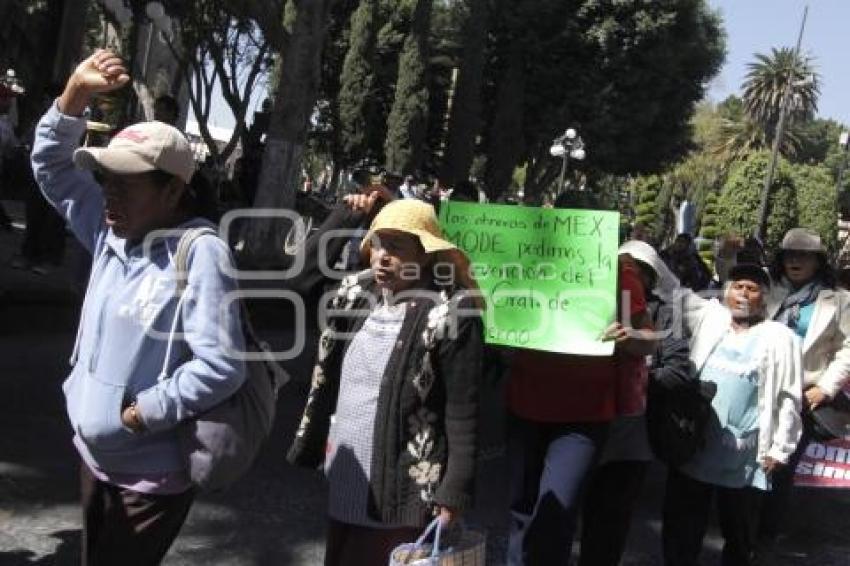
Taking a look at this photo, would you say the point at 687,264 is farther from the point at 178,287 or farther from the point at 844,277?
the point at 178,287

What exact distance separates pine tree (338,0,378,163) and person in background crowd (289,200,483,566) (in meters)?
29.3

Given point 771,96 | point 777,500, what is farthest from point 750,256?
point 771,96

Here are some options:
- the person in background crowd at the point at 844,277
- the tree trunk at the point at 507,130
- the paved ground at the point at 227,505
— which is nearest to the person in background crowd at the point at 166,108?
the paved ground at the point at 227,505

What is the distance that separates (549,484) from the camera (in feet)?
12.3

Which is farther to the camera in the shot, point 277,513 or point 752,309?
point 277,513

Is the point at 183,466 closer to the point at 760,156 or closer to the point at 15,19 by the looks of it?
the point at 15,19

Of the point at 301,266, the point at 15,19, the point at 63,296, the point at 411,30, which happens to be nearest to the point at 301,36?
the point at 63,296

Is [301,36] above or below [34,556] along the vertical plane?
above

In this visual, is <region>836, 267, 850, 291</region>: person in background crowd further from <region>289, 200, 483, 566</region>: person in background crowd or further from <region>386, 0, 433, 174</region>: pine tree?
<region>386, 0, 433, 174</region>: pine tree

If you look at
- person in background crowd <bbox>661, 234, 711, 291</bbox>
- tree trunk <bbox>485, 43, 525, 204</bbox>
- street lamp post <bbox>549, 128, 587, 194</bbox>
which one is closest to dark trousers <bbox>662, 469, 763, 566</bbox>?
person in background crowd <bbox>661, 234, 711, 291</bbox>

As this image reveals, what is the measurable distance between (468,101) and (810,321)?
97.2 ft

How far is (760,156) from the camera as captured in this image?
33438 mm

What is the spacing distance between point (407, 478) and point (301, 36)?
8939mm

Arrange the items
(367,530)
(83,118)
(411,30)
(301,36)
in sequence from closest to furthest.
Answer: (83,118) → (367,530) → (301,36) → (411,30)
